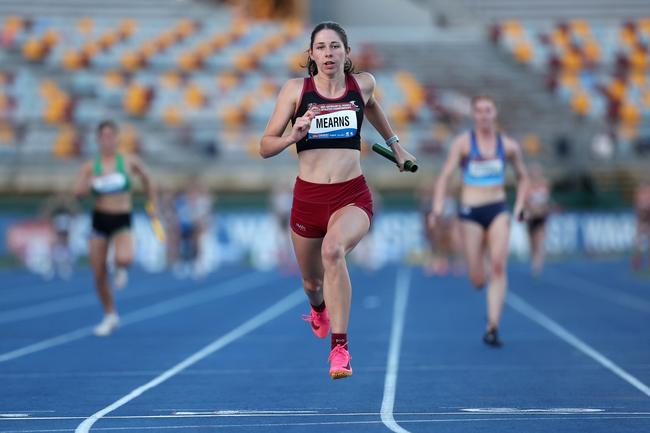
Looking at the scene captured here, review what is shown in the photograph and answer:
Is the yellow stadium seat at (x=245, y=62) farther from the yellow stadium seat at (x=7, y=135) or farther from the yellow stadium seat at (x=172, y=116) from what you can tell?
the yellow stadium seat at (x=7, y=135)

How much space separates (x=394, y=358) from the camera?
972 centimetres

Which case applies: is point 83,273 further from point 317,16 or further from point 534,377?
point 317,16

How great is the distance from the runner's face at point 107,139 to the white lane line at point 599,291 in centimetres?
682

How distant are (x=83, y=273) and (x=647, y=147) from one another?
51.6ft

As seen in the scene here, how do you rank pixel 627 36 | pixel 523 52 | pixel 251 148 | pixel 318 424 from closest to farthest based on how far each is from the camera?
1. pixel 318 424
2. pixel 251 148
3. pixel 523 52
4. pixel 627 36

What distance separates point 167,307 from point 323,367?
312 inches

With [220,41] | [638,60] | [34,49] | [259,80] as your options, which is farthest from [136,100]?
[638,60]

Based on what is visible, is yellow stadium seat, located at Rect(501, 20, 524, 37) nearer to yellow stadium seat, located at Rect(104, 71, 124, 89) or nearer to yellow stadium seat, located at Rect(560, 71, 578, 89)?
yellow stadium seat, located at Rect(560, 71, 578, 89)

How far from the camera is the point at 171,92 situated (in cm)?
3469

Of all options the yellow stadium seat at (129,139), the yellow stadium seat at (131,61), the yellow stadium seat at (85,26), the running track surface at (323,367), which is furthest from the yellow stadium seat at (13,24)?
the running track surface at (323,367)

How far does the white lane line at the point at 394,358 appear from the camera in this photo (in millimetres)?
6203

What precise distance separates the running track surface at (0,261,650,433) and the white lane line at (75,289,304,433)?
24 mm

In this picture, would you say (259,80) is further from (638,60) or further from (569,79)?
(638,60)

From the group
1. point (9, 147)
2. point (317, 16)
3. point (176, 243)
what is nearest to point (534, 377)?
point (176, 243)
